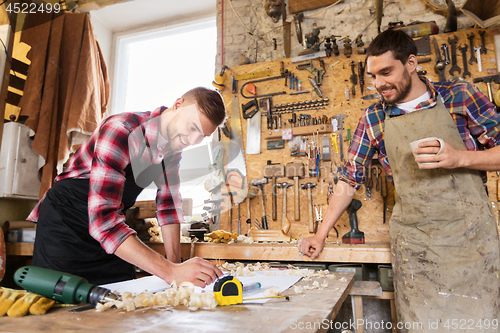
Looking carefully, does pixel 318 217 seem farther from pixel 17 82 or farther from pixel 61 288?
pixel 17 82

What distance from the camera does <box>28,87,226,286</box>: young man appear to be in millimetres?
1093

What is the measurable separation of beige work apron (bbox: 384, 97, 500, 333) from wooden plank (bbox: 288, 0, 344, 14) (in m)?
2.15

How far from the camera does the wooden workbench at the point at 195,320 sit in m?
0.68

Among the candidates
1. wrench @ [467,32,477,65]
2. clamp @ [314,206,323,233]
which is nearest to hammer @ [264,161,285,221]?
clamp @ [314,206,323,233]

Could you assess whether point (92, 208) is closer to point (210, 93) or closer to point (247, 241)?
point (210, 93)

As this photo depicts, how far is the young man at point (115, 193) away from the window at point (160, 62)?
8.11 feet

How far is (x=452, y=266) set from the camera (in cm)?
142

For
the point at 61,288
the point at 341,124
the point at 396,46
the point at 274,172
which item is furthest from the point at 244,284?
the point at 341,124

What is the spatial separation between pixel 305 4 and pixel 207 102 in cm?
258

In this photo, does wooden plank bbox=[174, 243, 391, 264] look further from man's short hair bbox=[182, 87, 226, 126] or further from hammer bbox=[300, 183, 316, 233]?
man's short hair bbox=[182, 87, 226, 126]

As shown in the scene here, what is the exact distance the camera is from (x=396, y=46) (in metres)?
1.65

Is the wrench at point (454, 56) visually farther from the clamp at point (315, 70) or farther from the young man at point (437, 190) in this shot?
the young man at point (437, 190)

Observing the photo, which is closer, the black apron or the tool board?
the black apron

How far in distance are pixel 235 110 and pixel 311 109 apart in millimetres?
764
